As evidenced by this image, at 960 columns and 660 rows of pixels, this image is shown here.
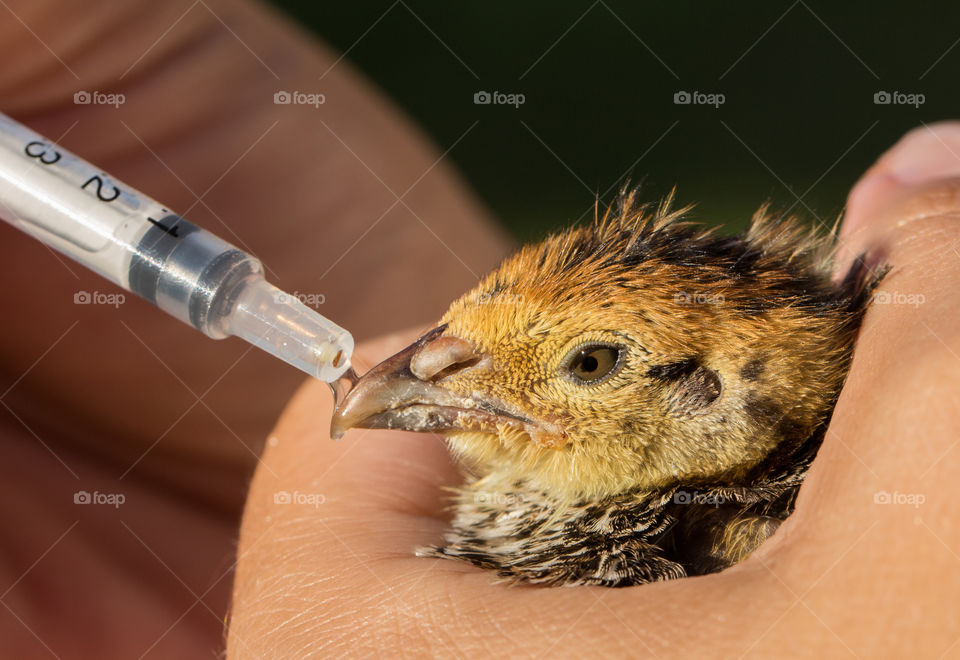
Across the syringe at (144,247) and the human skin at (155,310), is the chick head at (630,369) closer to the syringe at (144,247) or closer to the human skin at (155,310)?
the syringe at (144,247)

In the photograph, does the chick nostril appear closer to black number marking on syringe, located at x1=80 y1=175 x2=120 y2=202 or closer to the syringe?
the syringe

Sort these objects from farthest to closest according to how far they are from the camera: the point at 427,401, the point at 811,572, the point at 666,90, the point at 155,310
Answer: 1. the point at 666,90
2. the point at 155,310
3. the point at 427,401
4. the point at 811,572

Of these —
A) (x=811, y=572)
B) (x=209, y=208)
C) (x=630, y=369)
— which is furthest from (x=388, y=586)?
(x=209, y=208)

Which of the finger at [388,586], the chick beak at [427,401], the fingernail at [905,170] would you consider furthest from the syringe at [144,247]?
the fingernail at [905,170]

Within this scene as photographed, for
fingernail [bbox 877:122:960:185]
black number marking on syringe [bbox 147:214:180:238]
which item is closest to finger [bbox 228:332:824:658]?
black number marking on syringe [bbox 147:214:180:238]

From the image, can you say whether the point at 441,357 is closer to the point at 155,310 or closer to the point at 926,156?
the point at 926,156

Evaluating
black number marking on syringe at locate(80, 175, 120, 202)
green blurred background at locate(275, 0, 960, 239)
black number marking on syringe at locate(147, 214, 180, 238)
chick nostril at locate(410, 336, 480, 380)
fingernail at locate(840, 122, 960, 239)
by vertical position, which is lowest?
chick nostril at locate(410, 336, 480, 380)

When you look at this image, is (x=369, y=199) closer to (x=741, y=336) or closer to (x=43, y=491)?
(x=43, y=491)
